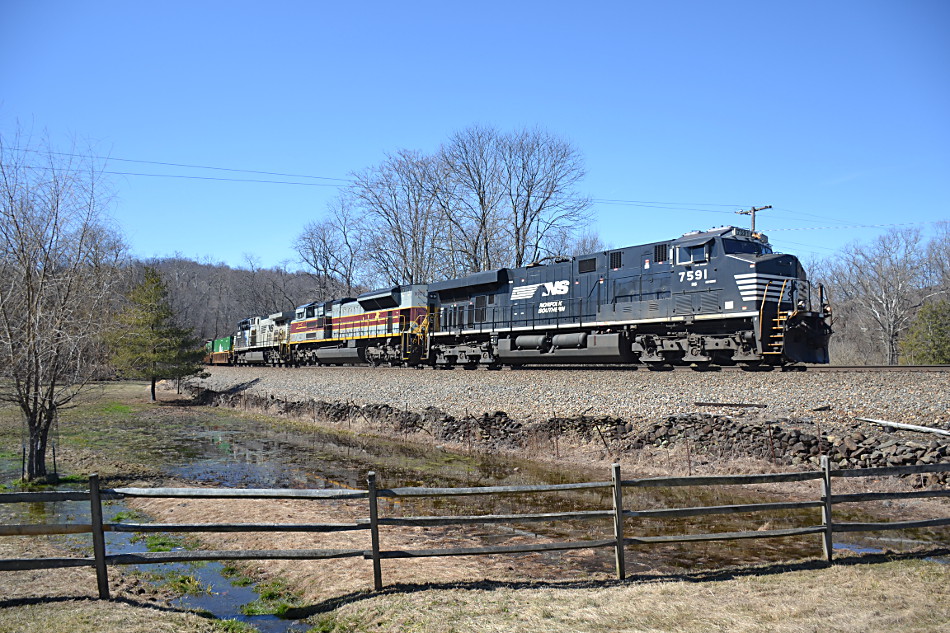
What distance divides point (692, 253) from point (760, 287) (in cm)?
245

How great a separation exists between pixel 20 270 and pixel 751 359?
16947 mm

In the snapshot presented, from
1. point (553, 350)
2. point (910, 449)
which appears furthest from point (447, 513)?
point (553, 350)

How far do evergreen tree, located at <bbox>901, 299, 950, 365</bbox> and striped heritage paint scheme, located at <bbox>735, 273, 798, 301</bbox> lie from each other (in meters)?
20.5

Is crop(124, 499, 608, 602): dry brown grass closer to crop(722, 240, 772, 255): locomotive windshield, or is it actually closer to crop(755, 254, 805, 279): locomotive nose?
crop(755, 254, 805, 279): locomotive nose

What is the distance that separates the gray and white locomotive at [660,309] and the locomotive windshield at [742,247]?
0.11ft

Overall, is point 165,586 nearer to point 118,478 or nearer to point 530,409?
point 118,478

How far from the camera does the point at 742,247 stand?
58.1 feet

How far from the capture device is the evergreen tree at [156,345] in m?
31.2

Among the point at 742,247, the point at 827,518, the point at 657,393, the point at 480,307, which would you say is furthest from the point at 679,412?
the point at 480,307

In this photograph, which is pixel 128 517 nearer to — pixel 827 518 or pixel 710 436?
pixel 827 518

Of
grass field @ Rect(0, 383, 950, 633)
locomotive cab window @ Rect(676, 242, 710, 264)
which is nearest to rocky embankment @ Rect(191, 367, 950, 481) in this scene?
locomotive cab window @ Rect(676, 242, 710, 264)

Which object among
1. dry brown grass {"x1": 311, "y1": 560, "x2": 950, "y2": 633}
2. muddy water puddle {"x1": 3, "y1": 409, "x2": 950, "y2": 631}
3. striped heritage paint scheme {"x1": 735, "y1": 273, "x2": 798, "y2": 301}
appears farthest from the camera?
striped heritage paint scheme {"x1": 735, "y1": 273, "x2": 798, "y2": 301}

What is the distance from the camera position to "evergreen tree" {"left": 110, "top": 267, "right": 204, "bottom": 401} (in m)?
31.2

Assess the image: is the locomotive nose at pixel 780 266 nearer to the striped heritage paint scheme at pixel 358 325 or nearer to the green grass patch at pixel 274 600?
the green grass patch at pixel 274 600
